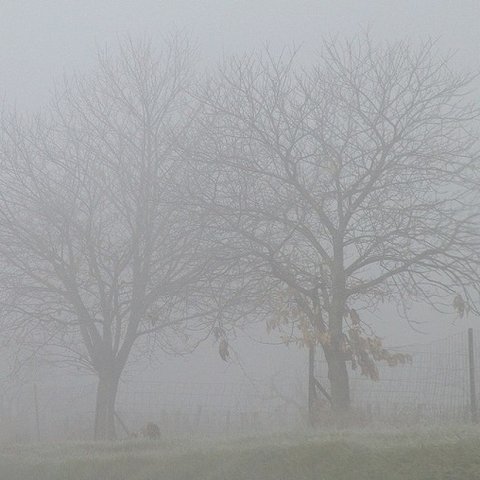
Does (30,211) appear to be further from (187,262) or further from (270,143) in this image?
(270,143)

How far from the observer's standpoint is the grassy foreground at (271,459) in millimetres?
6355

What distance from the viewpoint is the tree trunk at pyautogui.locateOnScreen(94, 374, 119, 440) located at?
48.7 ft

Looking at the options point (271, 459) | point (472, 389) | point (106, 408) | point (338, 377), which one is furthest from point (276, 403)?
point (271, 459)

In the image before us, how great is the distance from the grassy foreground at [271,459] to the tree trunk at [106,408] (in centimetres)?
405

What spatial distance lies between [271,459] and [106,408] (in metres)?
8.24

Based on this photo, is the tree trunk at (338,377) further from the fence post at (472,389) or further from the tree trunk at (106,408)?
the tree trunk at (106,408)

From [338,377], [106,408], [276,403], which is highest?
[338,377]

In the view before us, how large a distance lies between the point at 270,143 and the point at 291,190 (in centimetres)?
72

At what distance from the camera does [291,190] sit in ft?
38.9

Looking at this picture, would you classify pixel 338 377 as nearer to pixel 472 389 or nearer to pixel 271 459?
pixel 472 389

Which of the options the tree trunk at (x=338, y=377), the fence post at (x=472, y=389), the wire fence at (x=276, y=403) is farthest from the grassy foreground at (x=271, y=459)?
the fence post at (x=472, y=389)

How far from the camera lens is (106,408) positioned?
601 inches

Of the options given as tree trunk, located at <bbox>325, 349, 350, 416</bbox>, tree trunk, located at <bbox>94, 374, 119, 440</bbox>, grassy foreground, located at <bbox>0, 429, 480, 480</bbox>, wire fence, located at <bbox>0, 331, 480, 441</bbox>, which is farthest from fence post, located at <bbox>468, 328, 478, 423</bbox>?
tree trunk, located at <bbox>94, 374, 119, 440</bbox>

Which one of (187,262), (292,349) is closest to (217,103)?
(187,262)
